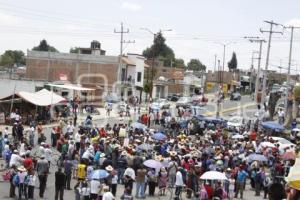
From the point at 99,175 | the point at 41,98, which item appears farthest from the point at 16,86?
the point at 99,175

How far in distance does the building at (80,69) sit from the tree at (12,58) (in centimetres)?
7869

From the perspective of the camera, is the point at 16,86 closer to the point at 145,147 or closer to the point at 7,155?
the point at 145,147

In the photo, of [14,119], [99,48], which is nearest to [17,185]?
[14,119]

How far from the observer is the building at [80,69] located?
233 feet

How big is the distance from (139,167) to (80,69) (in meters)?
50.9

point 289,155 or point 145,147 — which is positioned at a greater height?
point 145,147

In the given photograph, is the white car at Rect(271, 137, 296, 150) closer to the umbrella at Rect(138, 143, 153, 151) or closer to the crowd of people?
the crowd of people

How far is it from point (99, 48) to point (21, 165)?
225ft

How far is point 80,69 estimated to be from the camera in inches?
2847

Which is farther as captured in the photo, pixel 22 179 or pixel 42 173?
pixel 42 173

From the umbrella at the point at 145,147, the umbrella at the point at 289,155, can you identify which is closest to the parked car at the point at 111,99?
the umbrella at the point at 145,147

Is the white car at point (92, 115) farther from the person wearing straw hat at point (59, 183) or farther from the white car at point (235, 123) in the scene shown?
the person wearing straw hat at point (59, 183)

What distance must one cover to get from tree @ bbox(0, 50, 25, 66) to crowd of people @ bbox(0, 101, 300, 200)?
12435 centimetres

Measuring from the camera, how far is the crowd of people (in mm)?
19297
